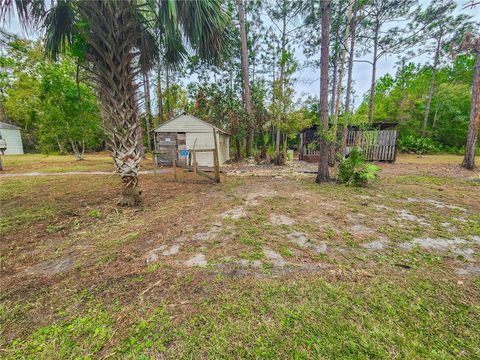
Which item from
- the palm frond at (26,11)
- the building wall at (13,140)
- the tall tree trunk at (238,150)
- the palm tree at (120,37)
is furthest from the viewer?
the building wall at (13,140)

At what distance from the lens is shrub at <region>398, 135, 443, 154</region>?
17750 millimetres

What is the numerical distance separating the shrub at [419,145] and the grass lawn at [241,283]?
18272mm

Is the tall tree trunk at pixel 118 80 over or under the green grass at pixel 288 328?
over

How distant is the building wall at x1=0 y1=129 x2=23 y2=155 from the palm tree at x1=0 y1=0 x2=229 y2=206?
87.9 ft

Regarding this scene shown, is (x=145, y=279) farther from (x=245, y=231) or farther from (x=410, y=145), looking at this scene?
(x=410, y=145)

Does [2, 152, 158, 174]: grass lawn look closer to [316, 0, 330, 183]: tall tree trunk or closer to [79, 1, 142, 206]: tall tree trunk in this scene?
[79, 1, 142, 206]: tall tree trunk

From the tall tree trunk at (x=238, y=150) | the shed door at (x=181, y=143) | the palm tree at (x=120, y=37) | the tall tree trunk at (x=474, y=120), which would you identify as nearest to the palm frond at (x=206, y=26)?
the palm tree at (x=120, y=37)

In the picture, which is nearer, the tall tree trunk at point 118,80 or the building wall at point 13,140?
the tall tree trunk at point 118,80

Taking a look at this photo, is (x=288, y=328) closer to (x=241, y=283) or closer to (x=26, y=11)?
(x=241, y=283)

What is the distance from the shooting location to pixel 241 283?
188cm

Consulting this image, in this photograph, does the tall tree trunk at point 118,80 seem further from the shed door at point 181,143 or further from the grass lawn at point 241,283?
the shed door at point 181,143

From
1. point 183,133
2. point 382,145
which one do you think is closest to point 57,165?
point 183,133

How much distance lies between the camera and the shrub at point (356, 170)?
595 cm

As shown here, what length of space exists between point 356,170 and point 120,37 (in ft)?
22.0
